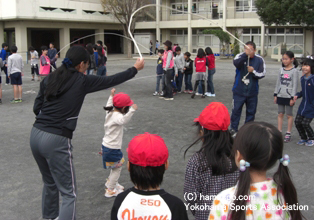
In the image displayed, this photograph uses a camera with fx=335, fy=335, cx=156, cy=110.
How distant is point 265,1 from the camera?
28.2 metres

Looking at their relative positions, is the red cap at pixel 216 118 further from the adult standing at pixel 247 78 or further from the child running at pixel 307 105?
the child running at pixel 307 105

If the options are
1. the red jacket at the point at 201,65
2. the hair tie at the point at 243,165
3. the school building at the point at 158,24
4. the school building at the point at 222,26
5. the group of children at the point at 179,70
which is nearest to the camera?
the hair tie at the point at 243,165

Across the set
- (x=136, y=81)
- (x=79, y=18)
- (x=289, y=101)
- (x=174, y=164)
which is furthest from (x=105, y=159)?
(x=79, y=18)

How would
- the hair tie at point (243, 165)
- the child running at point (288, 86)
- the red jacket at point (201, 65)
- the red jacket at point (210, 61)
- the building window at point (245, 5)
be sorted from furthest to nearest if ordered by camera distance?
the building window at point (245, 5)
the red jacket at point (210, 61)
the red jacket at point (201, 65)
the child running at point (288, 86)
the hair tie at point (243, 165)

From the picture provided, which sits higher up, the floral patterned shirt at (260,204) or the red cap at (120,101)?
the red cap at (120,101)

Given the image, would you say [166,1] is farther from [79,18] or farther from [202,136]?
[202,136]

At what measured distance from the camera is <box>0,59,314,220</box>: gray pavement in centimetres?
420

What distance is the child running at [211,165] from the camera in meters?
2.62

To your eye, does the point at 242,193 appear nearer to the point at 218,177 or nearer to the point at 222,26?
the point at 218,177

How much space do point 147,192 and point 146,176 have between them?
0.10 meters

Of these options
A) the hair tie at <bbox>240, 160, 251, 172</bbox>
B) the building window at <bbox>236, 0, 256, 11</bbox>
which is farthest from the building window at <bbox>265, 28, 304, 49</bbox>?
the hair tie at <bbox>240, 160, 251, 172</bbox>

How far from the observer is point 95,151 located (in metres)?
6.17

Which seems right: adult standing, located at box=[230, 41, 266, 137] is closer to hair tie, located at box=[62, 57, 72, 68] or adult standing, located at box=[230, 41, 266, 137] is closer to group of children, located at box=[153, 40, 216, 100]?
hair tie, located at box=[62, 57, 72, 68]

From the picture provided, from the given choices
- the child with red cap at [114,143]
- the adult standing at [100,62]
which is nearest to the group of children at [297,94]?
the child with red cap at [114,143]
